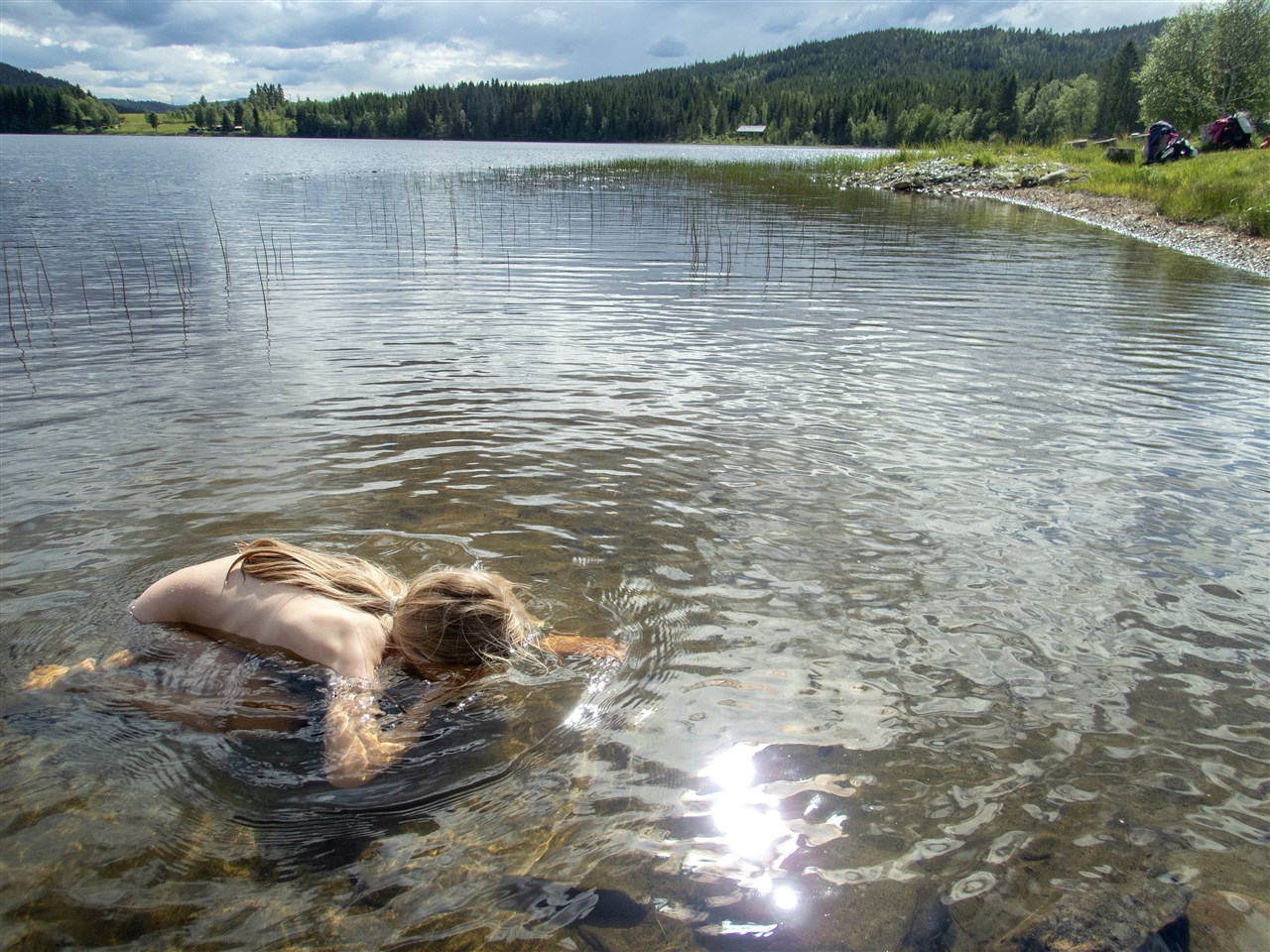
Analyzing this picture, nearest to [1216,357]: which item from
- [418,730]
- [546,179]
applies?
[418,730]

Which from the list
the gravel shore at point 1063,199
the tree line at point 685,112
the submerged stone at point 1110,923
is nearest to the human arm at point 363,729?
the submerged stone at point 1110,923

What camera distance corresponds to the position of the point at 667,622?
17.5ft

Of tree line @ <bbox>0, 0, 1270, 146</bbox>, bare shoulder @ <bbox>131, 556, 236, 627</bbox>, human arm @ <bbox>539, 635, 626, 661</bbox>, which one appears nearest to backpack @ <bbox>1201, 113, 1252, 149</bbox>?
human arm @ <bbox>539, 635, 626, 661</bbox>

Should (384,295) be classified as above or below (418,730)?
above

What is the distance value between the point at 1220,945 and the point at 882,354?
9.85 m

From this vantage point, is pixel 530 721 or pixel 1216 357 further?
pixel 1216 357

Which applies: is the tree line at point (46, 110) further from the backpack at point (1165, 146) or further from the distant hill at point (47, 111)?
the backpack at point (1165, 146)

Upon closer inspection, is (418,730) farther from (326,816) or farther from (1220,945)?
(1220,945)

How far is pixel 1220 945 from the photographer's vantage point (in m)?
3.14

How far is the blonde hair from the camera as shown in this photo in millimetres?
4504

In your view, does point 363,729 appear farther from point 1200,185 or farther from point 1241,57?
point 1241,57

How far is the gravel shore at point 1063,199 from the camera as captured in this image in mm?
23922

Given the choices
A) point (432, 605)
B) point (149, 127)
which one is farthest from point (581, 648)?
point (149, 127)

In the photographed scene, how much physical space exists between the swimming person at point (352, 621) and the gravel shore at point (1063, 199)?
77.5ft
